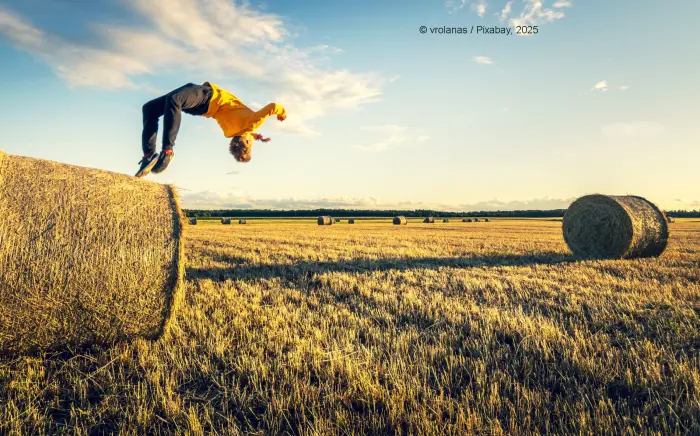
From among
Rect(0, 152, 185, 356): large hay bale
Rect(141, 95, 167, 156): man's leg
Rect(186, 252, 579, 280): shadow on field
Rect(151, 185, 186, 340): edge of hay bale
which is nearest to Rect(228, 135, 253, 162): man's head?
Rect(141, 95, 167, 156): man's leg

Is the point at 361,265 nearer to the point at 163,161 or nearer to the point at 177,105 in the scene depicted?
the point at 163,161

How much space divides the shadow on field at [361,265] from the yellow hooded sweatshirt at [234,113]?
331 centimetres

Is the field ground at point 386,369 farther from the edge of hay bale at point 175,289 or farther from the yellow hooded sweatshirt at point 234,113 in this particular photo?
the yellow hooded sweatshirt at point 234,113

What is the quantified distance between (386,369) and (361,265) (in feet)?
21.8

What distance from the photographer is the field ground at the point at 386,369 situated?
282 cm

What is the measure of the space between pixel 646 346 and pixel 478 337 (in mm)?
1675

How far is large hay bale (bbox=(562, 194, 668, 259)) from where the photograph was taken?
11867 mm

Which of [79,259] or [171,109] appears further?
[171,109]

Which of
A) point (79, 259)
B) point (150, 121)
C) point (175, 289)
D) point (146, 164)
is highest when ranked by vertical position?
point (150, 121)

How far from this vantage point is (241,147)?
21.9 feet

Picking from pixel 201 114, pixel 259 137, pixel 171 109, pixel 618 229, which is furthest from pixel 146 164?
pixel 618 229

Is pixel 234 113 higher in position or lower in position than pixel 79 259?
higher

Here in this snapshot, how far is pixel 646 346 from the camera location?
406cm

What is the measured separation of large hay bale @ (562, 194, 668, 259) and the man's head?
11.5 m
